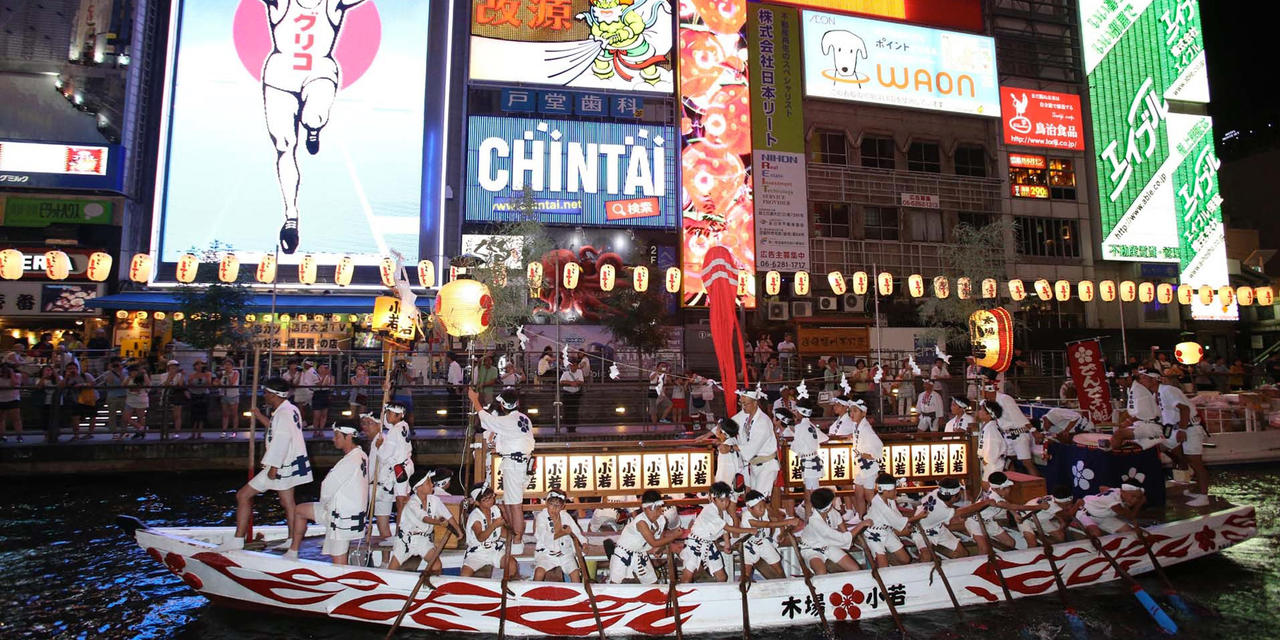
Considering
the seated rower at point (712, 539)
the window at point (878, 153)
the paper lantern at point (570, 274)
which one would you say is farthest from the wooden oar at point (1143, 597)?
the window at point (878, 153)

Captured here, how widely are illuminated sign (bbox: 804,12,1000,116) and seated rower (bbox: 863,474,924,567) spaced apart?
93.6ft

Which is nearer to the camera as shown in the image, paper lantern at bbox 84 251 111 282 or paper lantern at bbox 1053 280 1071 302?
paper lantern at bbox 84 251 111 282

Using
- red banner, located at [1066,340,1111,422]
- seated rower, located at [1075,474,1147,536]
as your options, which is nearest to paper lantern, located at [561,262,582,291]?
red banner, located at [1066,340,1111,422]

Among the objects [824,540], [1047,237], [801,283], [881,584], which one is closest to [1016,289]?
[1047,237]

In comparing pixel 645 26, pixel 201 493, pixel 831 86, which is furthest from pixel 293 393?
pixel 831 86

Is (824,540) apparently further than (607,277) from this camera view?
No

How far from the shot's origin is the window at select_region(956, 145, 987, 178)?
3631 centimetres

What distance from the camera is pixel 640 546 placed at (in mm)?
8211

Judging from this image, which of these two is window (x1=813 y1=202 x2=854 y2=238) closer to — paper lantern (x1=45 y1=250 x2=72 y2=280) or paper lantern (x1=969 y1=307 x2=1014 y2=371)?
paper lantern (x1=969 y1=307 x2=1014 y2=371)

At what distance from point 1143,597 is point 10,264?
29.9 m

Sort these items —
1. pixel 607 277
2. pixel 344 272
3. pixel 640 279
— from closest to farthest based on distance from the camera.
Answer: pixel 344 272 → pixel 607 277 → pixel 640 279

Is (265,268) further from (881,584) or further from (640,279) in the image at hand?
(881,584)

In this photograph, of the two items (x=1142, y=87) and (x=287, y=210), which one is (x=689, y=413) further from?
(x=1142, y=87)

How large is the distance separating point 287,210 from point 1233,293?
47.0 meters
